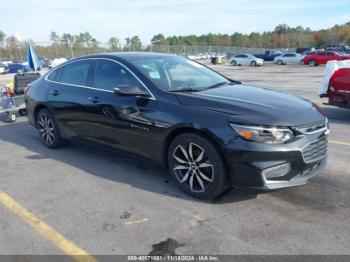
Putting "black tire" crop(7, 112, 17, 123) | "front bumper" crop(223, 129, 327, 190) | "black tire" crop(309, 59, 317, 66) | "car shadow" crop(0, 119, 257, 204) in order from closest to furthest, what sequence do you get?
"front bumper" crop(223, 129, 327, 190) → "car shadow" crop(0, 119, 257, 204) → "black tire" crop(7, 112, 17, 123) → "black tire" crop(309, 59, 317, 66)

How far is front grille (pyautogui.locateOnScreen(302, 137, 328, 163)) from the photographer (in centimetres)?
379

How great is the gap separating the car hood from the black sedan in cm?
1

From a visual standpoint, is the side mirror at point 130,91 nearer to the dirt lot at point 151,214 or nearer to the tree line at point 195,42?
the dirt lot at point 151,214

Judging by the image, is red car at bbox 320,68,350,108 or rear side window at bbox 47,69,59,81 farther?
red car at bbox 320,68,350,108

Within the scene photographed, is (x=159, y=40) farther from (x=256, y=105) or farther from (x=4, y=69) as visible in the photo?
(x=256, y=105)

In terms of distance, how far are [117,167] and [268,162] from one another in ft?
7.94

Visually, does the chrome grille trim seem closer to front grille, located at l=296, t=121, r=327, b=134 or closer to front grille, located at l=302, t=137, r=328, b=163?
front grille, located at l=296, t=121, r=327, b=134

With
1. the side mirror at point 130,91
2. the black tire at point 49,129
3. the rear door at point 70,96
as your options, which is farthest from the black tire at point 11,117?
the side mirror at point 130,91

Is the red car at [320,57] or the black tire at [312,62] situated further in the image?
the black tire at [312,62]

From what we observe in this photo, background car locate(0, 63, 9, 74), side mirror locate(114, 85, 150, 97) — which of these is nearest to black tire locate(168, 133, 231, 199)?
side mirror locate(114, 85, 150, 97)

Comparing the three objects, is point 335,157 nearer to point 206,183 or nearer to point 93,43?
point 206,183

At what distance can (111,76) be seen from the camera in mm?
5070

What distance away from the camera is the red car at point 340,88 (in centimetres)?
780

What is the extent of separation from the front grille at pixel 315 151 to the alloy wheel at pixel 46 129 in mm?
4103
